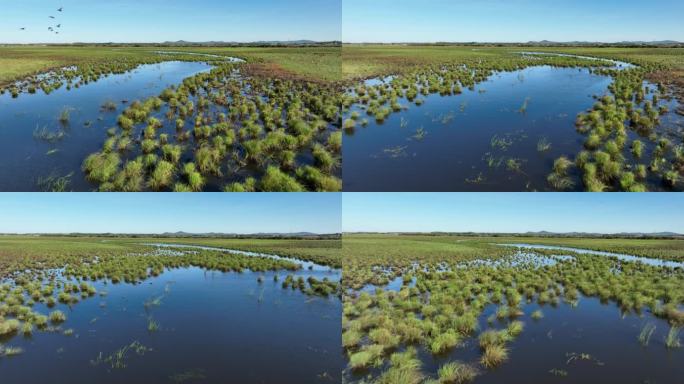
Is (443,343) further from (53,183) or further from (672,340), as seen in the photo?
(53,183)

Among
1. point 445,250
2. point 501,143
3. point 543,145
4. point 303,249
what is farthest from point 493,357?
point 303,249

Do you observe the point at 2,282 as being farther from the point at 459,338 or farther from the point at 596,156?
the point at 596,156

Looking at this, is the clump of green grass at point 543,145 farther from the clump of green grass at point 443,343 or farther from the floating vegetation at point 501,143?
the clump of green grass at point 443,343

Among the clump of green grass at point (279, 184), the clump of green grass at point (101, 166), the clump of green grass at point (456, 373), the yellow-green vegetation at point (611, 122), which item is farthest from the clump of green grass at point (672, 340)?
the clump of green grass at point (101, 166)

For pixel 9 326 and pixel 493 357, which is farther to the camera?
pixel 9 326

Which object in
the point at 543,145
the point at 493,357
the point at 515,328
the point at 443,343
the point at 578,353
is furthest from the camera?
the point at 543,145

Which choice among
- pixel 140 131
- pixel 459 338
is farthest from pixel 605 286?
pixel 140 131
